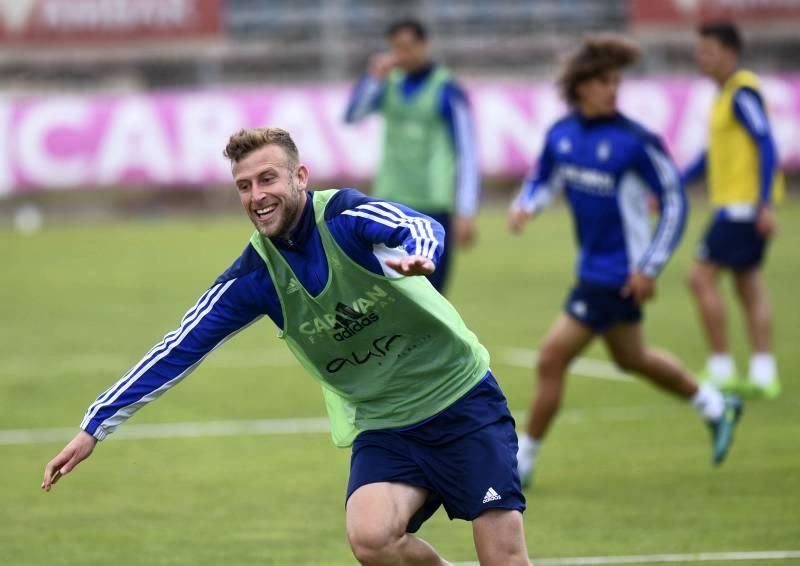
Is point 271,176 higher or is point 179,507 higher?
point 271,176

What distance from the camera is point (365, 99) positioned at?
39.7 feet

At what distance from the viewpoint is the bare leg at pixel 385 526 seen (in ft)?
17.4

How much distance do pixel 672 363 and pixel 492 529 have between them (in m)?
3.80

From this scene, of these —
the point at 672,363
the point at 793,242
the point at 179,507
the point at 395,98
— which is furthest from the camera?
the point at 793,242

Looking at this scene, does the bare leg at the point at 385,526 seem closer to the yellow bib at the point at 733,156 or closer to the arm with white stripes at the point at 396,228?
the arm with white stripes at the point at 396,228

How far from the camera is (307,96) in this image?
26.9 meters

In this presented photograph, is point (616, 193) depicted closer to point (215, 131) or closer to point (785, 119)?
point (215, 131)

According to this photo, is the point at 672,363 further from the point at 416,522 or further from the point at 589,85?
Result: the point at 416,522

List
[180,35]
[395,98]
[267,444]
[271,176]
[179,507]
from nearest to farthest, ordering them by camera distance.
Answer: [271,176]
[179,507]
[267,444]
[395,98]
[180,35]

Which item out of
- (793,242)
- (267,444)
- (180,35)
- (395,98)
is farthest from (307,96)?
(267,444)

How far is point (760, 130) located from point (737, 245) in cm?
88

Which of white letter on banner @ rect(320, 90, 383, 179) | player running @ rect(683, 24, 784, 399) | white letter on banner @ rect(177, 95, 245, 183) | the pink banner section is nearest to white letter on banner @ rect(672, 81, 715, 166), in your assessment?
the pink banner section

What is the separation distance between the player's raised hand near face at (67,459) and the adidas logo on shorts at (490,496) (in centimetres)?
138

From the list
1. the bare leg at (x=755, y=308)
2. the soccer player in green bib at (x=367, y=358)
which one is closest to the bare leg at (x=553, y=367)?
the soccer player in green bib at (x=367, y=358)
